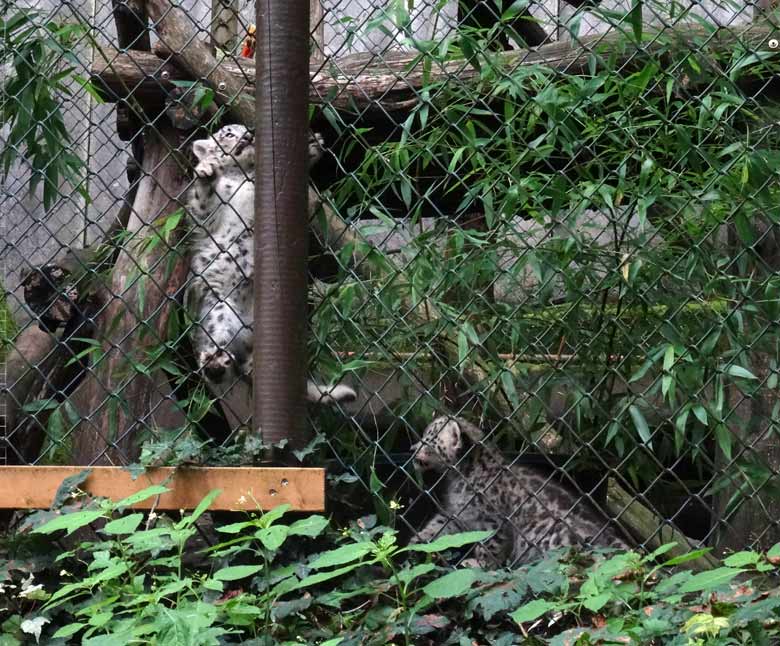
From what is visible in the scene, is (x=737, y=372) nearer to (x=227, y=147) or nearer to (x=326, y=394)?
(x=326, y=394)

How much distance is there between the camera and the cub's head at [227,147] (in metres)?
3.35

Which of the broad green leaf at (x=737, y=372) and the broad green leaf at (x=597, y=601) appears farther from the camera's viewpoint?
the broad green leaf at (x=737, y=372)

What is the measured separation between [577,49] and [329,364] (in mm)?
1271

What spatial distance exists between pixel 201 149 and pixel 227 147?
17cm

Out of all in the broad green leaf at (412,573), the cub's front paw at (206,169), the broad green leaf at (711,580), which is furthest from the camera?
the cub's front paw at (206,169)

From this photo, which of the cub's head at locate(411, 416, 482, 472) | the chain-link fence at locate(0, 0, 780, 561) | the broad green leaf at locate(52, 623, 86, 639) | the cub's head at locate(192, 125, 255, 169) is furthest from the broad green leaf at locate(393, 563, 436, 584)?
the cub's head at locate(192, 125, 255, 169)

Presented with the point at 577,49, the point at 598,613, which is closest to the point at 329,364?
the point at 598,613

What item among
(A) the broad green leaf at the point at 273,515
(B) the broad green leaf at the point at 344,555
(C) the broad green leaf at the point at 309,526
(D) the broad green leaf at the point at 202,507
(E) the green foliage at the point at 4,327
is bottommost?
(B) the broad green leaf at the point at 344,555

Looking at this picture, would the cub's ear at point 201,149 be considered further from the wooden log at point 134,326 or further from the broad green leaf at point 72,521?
the broad green leaf at point 72,521

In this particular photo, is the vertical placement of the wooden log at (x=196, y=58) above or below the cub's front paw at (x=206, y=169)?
above

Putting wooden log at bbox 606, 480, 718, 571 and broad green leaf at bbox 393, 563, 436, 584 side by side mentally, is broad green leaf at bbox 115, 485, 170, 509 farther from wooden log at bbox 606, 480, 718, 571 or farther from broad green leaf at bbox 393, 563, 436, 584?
wooden log at bbox 606, 480, 718, 571

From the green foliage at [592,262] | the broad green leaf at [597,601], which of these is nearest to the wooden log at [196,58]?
the green foliage at [592,262]

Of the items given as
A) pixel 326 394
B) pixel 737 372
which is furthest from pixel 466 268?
pixel 737 372

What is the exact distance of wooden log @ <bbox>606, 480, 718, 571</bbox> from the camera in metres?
2.47
